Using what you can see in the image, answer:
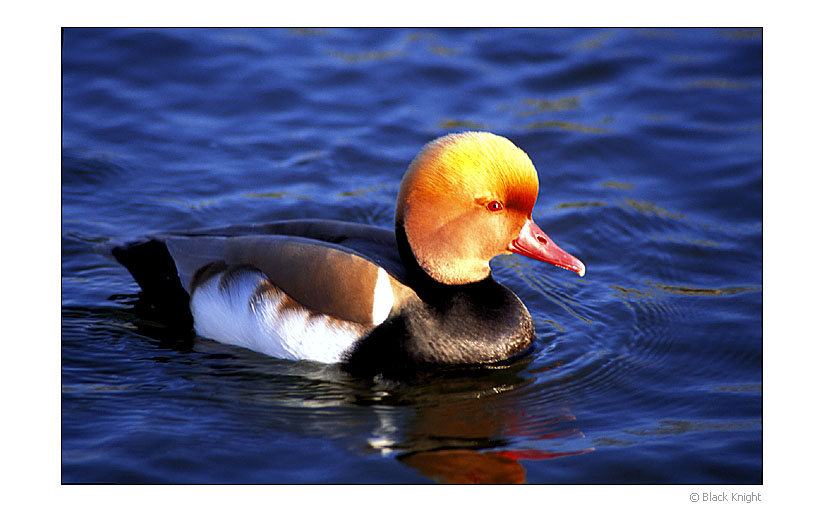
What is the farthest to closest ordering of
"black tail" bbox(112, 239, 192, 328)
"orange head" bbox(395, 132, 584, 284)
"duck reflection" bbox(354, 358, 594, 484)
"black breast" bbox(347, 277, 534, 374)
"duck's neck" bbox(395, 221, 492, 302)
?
"black tail" bbox(112, 239, 192, 328), "duck's neck" bbox(395, 221, 492, 302), "black breast" bbox(347, 277, 534, 374), "orange head" bbox(395, 132, 584, 284), "duck reflection" bbox(354, 358, 594, 484)

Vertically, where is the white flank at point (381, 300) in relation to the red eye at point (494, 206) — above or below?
below

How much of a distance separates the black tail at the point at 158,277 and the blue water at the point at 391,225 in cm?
11

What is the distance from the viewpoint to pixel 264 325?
5930mm

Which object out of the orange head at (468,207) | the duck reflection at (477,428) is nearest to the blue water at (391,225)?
the duck reflection at (477,428)

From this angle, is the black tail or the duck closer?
the duck

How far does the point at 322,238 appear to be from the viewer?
6.29 meters

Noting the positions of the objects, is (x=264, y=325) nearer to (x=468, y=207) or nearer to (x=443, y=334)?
(x=443, y=334)

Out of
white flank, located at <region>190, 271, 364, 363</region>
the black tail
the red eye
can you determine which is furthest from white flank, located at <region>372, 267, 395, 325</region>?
the black tail

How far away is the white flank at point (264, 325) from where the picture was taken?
5.78 m

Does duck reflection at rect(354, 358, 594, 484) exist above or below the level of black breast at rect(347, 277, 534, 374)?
below

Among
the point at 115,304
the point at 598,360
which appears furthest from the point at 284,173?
the point at 598,360

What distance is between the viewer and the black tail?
20.9ft

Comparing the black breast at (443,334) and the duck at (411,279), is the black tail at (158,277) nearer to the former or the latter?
the duck at (411,279)

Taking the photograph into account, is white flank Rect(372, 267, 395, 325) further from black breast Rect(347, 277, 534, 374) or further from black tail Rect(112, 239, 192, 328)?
black tail Rect(112, 239, 192, 328)
